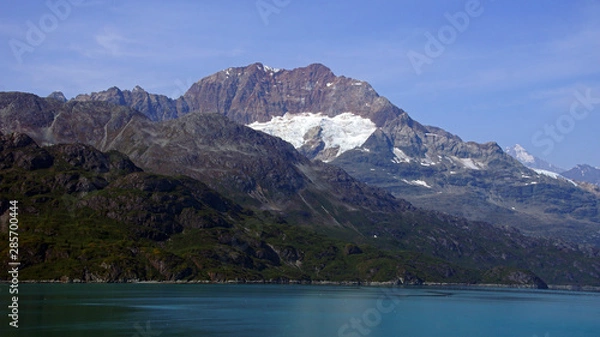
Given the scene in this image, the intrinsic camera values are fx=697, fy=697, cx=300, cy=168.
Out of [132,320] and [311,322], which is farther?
[311,322]

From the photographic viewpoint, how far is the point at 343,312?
19938 cm

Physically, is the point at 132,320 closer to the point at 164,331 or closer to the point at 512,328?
the point at 164,331

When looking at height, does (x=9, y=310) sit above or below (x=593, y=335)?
above

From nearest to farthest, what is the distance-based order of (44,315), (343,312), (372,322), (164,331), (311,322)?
1. (164,331)
2. (44,315)
3. (311,322)
4. (372,322)
5. (343,312)

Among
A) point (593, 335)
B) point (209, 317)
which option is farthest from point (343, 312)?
point (593, 335)

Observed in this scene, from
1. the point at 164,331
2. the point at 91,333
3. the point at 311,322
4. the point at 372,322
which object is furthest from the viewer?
the point at 372,322

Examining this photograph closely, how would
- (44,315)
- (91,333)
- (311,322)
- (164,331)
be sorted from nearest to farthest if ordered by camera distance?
1. (91,333)
2. (164,331)
3. (44,315)
4. (311,322)

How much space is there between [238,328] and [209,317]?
69.2ft

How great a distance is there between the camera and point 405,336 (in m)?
152

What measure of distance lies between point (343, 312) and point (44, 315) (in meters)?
84.5

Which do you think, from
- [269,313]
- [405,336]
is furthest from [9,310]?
[405,336]

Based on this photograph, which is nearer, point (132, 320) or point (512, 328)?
point (132, 320)

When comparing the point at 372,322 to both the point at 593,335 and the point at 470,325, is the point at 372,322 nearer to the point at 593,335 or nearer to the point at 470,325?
the point at 470,325

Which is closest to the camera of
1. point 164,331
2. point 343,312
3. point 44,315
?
point 164,331
